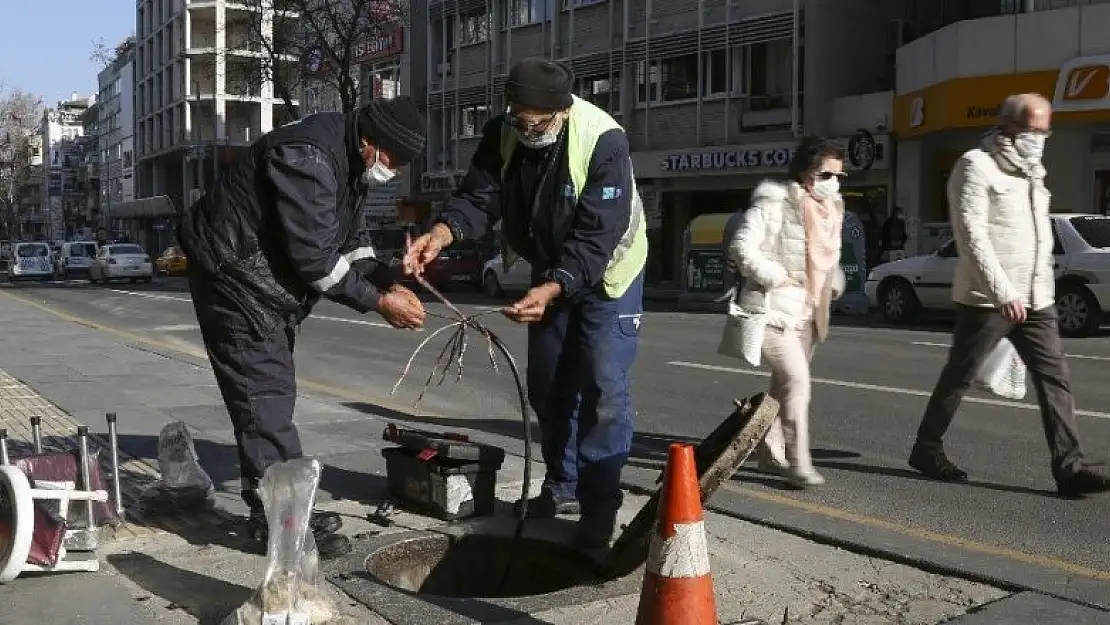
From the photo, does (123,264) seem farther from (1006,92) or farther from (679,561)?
(679,561)

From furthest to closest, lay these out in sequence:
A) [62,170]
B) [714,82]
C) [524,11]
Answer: [62,170]
[524,11]
[714,82]

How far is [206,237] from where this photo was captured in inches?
177

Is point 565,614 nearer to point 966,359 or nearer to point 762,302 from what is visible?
point 762,302

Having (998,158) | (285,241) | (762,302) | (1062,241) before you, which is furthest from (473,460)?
(1062,241)

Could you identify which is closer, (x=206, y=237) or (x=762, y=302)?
(x=206, y=237)

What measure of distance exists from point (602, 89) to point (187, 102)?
51.1 metres

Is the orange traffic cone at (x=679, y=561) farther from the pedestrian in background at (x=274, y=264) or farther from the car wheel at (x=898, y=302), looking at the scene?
the car wheel at (x=898, y=302)

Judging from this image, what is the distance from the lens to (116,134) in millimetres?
102688

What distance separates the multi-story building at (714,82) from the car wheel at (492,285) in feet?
18.2

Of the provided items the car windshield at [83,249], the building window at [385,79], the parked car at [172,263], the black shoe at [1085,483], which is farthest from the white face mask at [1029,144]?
the car windshield at [83,249]

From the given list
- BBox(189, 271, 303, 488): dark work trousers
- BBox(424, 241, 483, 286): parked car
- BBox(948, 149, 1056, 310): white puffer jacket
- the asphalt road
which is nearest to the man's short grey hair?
BBox(948, 149, 1056, 310): white puffer jacket

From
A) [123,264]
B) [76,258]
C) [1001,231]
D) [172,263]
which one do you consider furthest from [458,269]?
[1001,231]

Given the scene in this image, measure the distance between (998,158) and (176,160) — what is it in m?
85.5

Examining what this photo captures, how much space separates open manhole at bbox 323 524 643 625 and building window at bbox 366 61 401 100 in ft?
144
